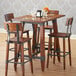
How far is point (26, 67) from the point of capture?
4.86m

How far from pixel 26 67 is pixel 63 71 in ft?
2.47

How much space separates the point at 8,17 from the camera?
5.22m

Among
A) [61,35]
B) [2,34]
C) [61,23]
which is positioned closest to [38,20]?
[61,35]

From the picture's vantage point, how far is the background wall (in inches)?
287

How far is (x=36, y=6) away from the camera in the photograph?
25.4ft

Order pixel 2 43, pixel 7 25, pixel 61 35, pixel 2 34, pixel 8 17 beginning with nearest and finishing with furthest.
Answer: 1. pixel 7 25
2. pixel 61 35
3. pixel 8 17
4. pixel 2 43
5. pixel 2 34

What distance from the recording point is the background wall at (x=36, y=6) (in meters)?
7.29

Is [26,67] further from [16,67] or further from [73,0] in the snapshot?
[73,0]

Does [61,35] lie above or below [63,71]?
above

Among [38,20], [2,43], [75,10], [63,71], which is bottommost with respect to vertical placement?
[63,71]

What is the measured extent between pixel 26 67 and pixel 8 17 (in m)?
1.16

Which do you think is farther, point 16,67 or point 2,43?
point 2,43

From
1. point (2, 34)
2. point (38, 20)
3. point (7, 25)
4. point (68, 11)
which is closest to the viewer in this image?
point (7, 25)

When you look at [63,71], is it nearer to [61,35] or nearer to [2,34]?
[61,35]
